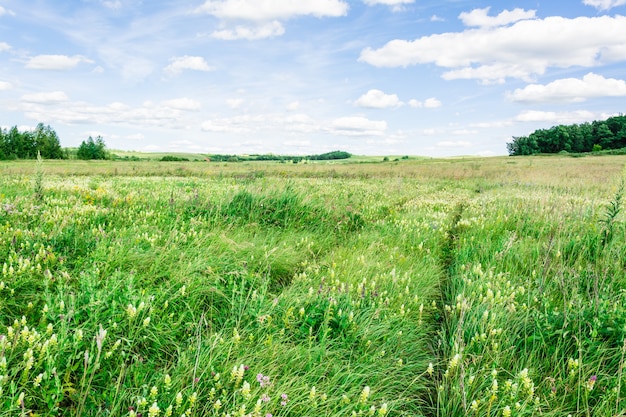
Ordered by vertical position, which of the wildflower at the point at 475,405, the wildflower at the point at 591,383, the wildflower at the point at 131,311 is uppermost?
the wildflower at the point at 131,311

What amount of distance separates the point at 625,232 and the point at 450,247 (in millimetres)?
3221

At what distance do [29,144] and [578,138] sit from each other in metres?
184

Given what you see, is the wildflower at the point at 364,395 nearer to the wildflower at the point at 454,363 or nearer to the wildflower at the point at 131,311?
the wildflower at the point at 454,363

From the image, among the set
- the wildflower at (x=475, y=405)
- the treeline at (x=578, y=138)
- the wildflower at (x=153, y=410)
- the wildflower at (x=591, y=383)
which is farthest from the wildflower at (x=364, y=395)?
the treeline at (x=578, y=138)

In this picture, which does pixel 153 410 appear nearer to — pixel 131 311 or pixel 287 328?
pixel 131 311

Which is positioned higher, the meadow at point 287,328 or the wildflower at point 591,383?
the meadow at point 287,328

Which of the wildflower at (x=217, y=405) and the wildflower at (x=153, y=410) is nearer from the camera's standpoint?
the wildflower at (x=153, y=410)

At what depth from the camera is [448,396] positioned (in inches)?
125

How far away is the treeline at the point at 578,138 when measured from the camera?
363 ft

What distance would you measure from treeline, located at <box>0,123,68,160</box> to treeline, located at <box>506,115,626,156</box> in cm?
16260

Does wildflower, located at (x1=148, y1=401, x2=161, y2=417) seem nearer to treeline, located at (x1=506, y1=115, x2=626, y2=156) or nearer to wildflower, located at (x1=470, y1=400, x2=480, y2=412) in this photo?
wildflower, located at (x1=470, y1=400, x2=480, y2=412)

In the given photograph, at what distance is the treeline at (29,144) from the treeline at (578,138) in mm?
162604

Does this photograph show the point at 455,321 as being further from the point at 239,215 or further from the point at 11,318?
the point at 239,215

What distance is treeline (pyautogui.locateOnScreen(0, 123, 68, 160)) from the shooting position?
380ft
